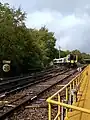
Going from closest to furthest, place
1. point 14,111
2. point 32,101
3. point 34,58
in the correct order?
point 14,111, point 32,101, point 34,58

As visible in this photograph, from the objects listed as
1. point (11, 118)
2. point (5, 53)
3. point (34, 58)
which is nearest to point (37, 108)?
point (11, 118)

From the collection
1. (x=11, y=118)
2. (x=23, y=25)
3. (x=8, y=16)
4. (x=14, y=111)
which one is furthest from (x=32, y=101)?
(x=23, y=25)

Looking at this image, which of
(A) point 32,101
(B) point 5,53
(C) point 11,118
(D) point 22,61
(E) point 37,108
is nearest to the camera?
(C) point 11,118

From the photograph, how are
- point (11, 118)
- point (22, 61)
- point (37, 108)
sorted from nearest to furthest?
point (11, 118)
point (37, 108)
point (22, 61)

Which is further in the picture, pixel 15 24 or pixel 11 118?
pixel 15 24

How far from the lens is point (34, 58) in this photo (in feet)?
157

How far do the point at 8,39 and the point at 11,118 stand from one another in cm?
2685

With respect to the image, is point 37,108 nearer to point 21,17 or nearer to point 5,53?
point 5,53

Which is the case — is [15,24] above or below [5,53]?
above

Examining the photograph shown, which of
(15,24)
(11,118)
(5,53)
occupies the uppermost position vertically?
(15,24)

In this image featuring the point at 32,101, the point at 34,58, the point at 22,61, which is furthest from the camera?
the point at 34,58

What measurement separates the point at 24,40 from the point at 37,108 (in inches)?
1233

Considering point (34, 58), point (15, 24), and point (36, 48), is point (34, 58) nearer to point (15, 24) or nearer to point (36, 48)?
point (36, 48)

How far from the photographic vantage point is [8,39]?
37719 millimetres
